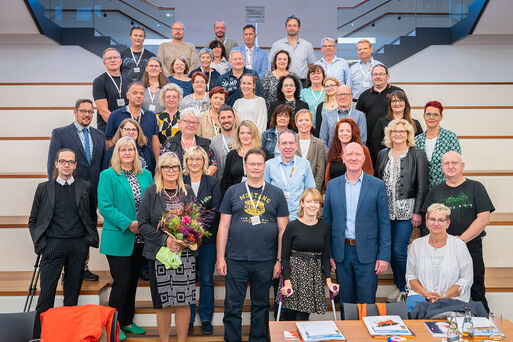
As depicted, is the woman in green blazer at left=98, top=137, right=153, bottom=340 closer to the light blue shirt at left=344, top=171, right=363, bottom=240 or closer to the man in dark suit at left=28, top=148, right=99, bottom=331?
the man in dark suit at left=28, top=148, right=99, bottom=331

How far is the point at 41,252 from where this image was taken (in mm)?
4039

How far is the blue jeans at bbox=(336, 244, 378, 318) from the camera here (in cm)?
400

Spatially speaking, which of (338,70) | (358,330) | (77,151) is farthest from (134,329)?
(338,70)

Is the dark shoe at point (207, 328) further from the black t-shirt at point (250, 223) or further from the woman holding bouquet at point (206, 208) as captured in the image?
the black t-shirt at point (250, 223)

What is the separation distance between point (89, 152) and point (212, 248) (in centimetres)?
152

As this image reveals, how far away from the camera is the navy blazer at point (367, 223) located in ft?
13.0

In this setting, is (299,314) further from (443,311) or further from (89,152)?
(89,152)

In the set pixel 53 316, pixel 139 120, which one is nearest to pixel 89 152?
pixel 139 120

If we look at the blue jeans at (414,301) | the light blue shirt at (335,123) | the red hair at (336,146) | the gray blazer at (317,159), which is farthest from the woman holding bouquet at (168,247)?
the light blue shirt at (335,123)

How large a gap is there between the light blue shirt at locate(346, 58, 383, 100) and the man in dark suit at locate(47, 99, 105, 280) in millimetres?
3124

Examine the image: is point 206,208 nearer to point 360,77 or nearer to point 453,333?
point 453,333

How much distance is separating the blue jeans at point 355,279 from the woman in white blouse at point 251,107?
6.16 feet

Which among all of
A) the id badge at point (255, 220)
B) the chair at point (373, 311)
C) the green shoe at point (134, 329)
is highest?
the id badge at point (255, 220)

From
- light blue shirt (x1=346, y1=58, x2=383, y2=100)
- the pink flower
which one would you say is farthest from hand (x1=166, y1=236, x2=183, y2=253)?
light blue shirt (x1=346, y1=58, x2=383, y2=100)
